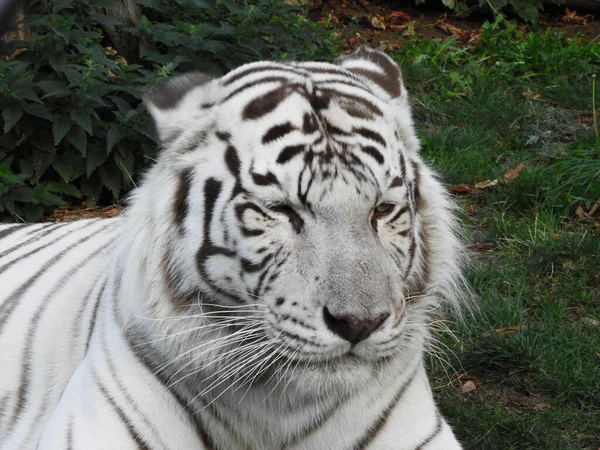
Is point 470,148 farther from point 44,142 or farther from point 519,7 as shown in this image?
point 519,7

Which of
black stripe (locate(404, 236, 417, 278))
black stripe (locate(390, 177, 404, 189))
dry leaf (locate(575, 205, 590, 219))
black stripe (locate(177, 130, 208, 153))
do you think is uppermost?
black stripe (locate(177, 130, 208, 153))

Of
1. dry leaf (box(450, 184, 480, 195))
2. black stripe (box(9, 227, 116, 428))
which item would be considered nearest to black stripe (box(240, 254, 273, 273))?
black stripe (box(9, 227, 116, 428))

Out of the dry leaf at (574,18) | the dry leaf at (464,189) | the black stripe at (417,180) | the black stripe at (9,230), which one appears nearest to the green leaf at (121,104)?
the black stripe at (9,230)

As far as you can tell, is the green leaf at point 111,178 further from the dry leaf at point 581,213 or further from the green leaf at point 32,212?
the dry leaf at point 581,213

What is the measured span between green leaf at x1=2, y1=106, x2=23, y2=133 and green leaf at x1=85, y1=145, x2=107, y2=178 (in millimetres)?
434

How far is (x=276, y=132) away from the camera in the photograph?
2064 mm

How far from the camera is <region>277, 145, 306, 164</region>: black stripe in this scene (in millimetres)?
2014

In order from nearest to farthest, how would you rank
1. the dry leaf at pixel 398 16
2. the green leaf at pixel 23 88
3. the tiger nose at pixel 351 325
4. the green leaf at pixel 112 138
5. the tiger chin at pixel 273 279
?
the tiger nose at pixel 351 325, the tiger chin at pixel 273 279, the green leaf at pixel 23 88, the green leaf at pixel 112 138, the dry leaf at pixel 398 16

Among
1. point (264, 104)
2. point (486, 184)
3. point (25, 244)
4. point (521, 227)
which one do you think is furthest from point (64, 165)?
point (264, 104)

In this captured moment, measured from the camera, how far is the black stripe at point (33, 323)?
104 inches

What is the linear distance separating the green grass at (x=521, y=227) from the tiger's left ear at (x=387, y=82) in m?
0.57

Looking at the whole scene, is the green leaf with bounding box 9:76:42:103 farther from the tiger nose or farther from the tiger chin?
the tiger nose

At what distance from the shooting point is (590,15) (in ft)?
25.7

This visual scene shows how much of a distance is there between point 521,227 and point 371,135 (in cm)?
246
